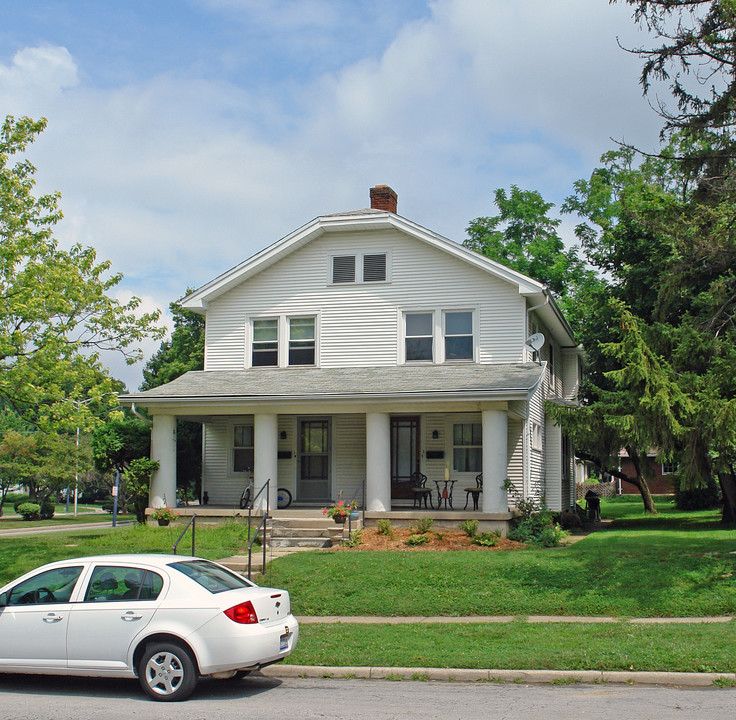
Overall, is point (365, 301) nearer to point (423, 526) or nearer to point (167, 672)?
point (423, 526)

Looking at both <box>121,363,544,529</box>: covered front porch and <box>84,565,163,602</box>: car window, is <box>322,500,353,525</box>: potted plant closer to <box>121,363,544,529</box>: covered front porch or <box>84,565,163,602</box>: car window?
<box>121,363,544,529</box>: covered front porch

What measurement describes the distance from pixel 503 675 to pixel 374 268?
15393mm

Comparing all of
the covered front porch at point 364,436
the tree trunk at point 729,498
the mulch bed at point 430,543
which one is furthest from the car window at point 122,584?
the tree trunk at point 729,498

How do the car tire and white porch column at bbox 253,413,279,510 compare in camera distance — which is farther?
white porch column at bbox 253,413,279,510

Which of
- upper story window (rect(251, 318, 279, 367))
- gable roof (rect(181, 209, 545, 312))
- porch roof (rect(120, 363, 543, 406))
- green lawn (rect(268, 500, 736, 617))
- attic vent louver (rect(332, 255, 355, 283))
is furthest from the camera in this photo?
upper story window (rect(251, 318, 279, 367))

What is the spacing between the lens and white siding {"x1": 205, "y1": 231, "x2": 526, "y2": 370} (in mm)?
22422

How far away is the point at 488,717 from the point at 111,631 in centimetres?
381

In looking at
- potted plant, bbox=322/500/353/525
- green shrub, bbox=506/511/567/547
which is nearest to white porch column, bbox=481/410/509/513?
green shrub, bbox=506/511/567/547

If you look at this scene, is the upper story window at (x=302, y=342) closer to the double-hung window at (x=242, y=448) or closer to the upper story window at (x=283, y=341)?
the upper story window at (x=283, y=341)

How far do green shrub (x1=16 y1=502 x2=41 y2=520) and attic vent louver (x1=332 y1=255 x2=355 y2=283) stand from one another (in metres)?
29.7

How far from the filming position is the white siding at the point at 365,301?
22422 millimetres

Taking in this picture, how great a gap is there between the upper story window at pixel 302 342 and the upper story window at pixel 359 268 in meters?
1.41

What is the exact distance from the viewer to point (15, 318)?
1755 cm

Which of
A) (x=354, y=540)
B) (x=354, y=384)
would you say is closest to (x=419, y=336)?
(x=354, y=384)
